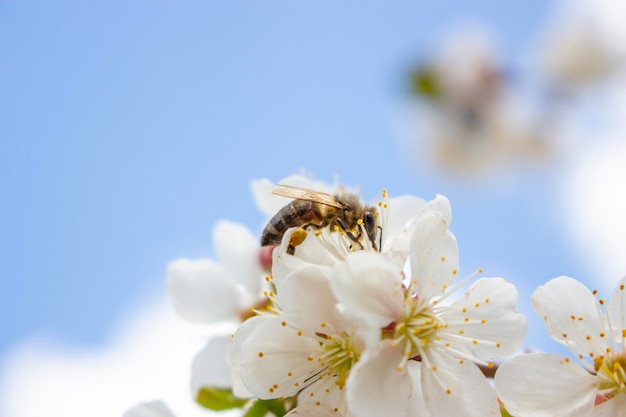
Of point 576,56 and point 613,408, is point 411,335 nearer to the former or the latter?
point 613,408

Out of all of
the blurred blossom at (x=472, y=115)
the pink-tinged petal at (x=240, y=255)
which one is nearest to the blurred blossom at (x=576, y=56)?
the blurred blossom at (x=472, y=115)

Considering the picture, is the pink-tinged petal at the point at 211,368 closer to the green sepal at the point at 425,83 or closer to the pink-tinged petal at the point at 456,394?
the pink-tinged petal at the point at 456,394

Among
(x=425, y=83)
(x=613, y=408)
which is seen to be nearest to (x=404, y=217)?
(x=613, y=408)

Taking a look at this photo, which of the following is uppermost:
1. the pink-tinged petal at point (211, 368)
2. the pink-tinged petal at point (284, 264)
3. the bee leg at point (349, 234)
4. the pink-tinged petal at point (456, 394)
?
the bee leg at point (349, 234)

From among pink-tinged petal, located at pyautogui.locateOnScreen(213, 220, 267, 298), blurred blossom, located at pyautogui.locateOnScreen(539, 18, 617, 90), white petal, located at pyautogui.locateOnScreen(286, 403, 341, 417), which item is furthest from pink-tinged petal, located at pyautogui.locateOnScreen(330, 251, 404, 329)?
blurred blossom, located at pyautogui.locateOnScreen(539, 18, 617, 90)

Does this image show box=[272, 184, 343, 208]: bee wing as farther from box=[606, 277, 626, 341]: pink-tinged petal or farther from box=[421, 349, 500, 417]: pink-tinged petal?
box=[606, 277, 626, 341]: pink-tinged petal

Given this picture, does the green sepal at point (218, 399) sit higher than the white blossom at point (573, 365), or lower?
higher
